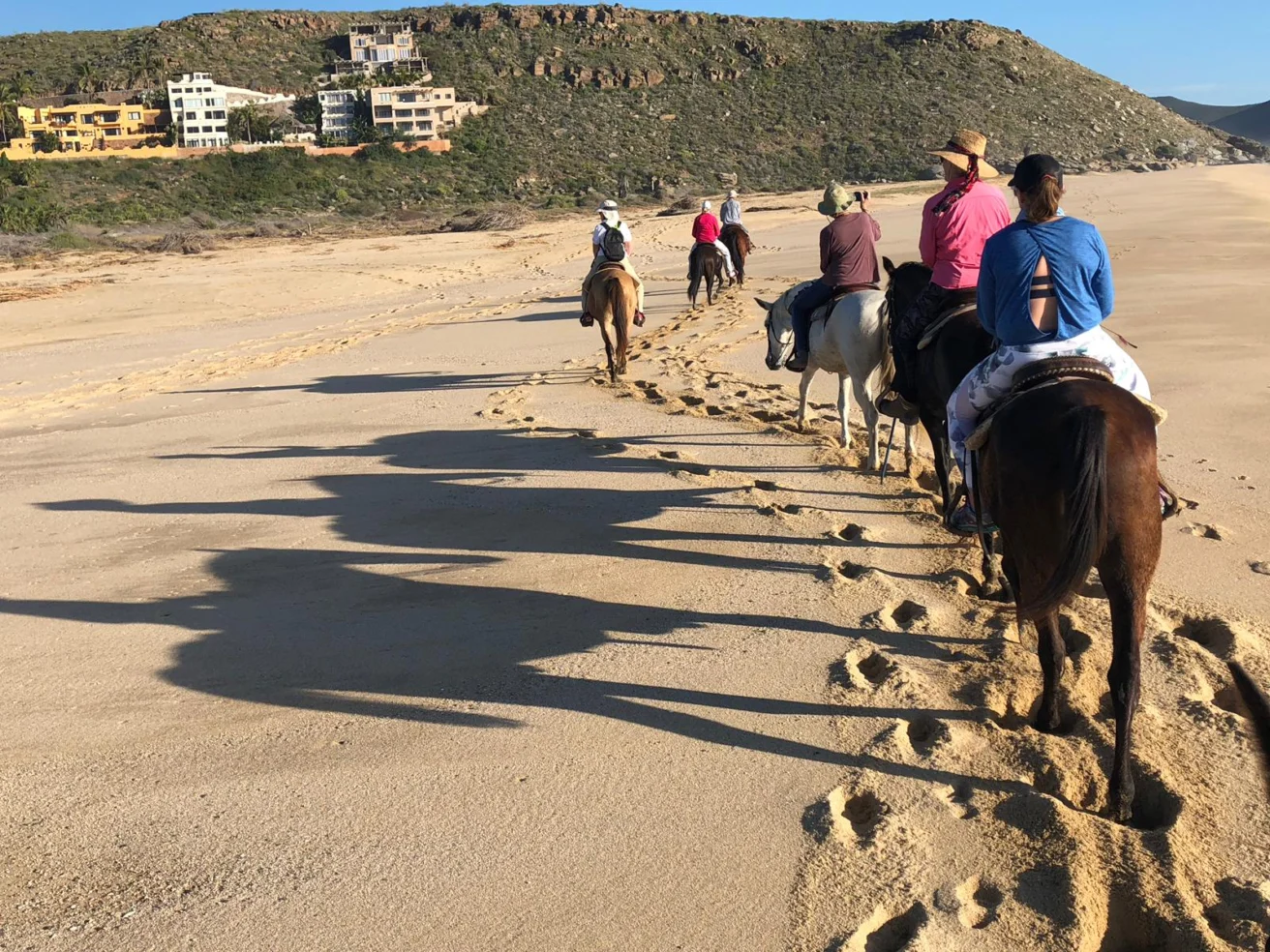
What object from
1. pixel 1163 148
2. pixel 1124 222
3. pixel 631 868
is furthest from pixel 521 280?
pixel 1163 148

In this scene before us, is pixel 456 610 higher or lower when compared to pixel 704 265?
lower

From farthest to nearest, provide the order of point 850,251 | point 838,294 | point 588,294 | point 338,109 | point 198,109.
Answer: point 338,109 < point 198,109 < point 588,294 < point 838,294 < point 850,251

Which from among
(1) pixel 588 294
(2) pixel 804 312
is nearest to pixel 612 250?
(1) pixel 588 294

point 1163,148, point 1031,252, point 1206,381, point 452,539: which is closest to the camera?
point 1031,252

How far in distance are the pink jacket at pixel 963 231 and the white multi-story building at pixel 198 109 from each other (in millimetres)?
72207

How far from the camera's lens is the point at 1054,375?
166 inches

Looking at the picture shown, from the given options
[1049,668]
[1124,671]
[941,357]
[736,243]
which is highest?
[736,243]

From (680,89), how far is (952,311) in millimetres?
82999

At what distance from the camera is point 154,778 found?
438 cm

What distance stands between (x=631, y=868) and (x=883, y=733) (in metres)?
1.33

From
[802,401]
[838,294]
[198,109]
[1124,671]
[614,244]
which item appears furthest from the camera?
[198,109]

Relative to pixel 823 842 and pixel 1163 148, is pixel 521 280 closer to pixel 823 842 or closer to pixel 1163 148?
pixel 823 842

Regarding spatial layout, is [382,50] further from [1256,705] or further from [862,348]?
[1256,705]

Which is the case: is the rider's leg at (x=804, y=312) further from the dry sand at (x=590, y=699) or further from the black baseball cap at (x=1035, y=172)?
the black baseball cap at (x=1035, y=172)
